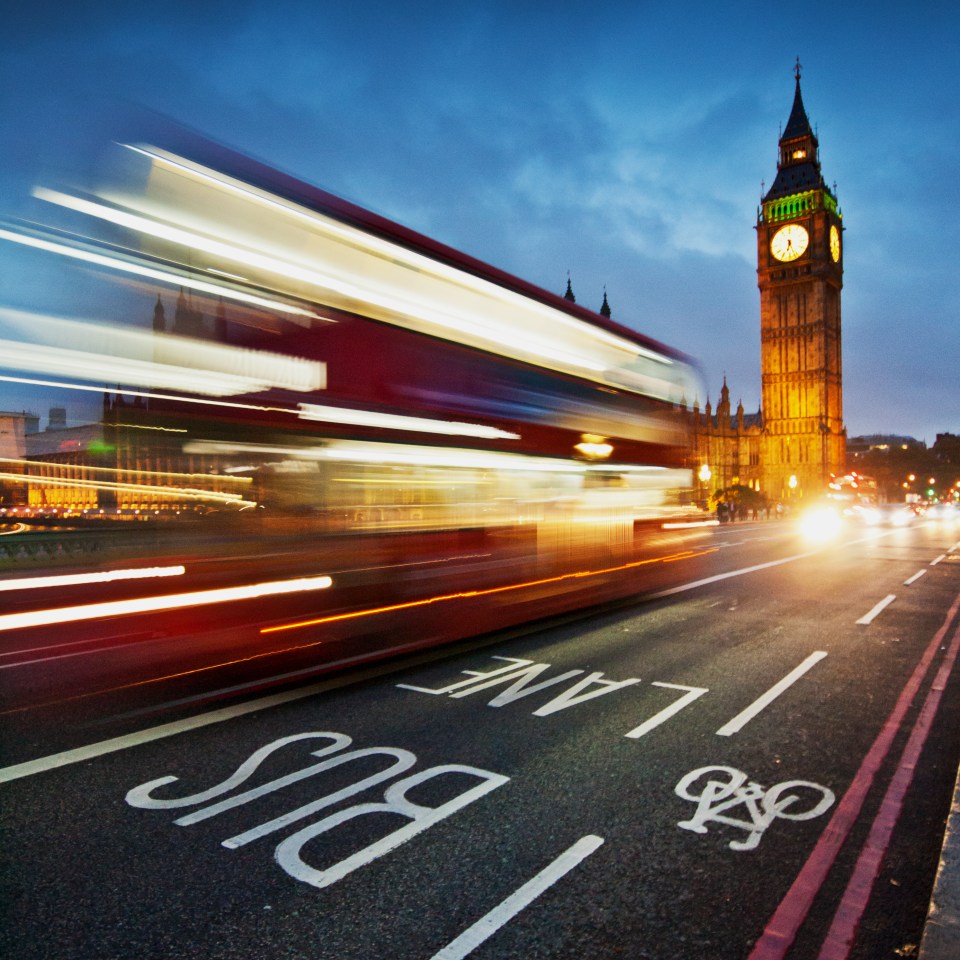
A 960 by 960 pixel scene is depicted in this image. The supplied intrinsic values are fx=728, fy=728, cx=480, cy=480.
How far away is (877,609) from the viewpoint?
36.9 feet

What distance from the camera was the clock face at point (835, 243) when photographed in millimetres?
99312

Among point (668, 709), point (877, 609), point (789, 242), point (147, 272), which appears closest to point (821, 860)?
point (668, 709)

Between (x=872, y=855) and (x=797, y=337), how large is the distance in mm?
107140

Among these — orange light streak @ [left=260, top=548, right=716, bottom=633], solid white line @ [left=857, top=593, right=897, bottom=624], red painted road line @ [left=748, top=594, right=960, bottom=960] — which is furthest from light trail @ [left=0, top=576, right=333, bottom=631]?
solid white line @ [left=857, top=593, right=897, bottom=624]

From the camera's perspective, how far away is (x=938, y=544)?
2462cm

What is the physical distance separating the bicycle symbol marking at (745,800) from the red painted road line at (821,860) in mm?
139

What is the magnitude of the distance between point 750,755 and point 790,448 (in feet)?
339

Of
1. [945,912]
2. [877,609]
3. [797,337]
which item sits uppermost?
[797,337]

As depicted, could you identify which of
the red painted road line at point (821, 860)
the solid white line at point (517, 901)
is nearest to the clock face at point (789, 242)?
the red painted road line at point (821, 860)

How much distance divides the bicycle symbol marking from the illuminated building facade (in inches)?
3754

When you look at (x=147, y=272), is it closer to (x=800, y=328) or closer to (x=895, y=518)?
(x=895, y=518)

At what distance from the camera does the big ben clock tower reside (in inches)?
3853

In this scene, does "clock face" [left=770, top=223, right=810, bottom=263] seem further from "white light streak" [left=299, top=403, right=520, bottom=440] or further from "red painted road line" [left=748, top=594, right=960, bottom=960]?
"red painted road line" [left=748, top=594, right=960, bottom=960]

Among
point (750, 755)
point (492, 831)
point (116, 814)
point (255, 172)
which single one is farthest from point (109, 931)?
point (255, 172)
